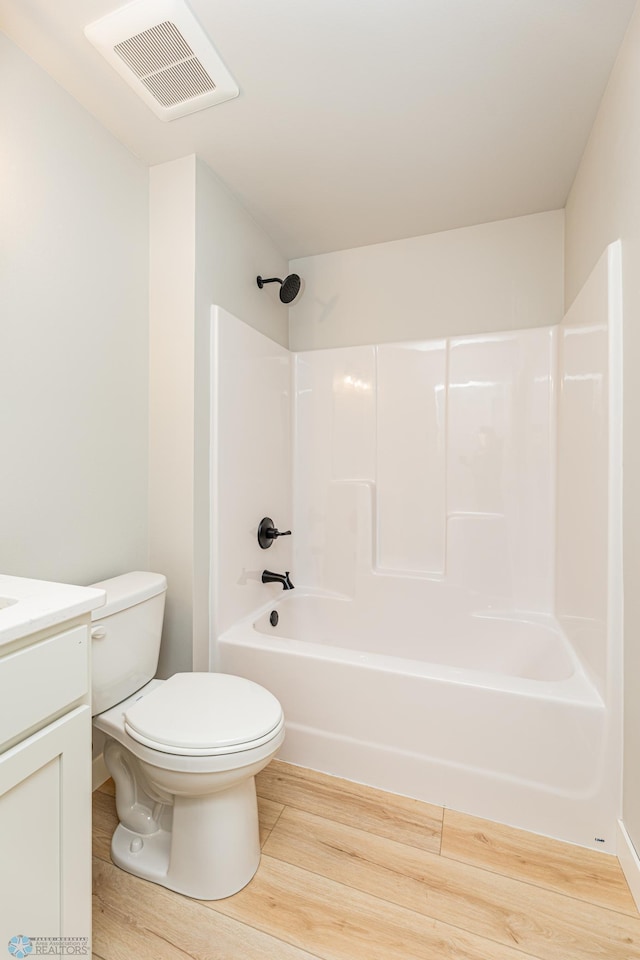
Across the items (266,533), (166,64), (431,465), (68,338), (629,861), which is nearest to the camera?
(629,861)

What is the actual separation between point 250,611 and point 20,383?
1.29 meters

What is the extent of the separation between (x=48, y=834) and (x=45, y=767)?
123 millimetres

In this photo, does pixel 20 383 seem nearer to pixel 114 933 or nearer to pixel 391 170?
pixel 114 933

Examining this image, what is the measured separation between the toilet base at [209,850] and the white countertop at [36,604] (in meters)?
0.72

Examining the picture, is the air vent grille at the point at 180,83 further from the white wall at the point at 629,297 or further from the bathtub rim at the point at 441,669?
the bathtub rim at the point at 441,669

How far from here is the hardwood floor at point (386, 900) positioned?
1.04m

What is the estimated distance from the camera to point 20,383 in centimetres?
128

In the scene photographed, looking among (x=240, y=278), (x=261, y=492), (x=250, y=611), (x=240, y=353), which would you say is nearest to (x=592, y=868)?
(x=250, y=611)

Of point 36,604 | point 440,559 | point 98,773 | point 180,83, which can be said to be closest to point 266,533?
point 440,559

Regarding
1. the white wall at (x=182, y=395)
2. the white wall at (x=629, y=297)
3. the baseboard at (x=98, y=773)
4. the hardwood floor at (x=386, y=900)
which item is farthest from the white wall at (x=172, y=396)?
the white wall at (x=629, y=297)

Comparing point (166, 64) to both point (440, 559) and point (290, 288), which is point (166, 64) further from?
point (440, 559)

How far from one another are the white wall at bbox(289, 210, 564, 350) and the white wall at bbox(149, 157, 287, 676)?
0.84 meters

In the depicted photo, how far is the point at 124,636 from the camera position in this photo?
4.48 feet

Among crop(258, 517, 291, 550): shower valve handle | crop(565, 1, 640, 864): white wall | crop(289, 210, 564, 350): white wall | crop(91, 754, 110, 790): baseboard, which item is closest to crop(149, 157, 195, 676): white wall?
crop(91, 754, 110, 790): baseboard
